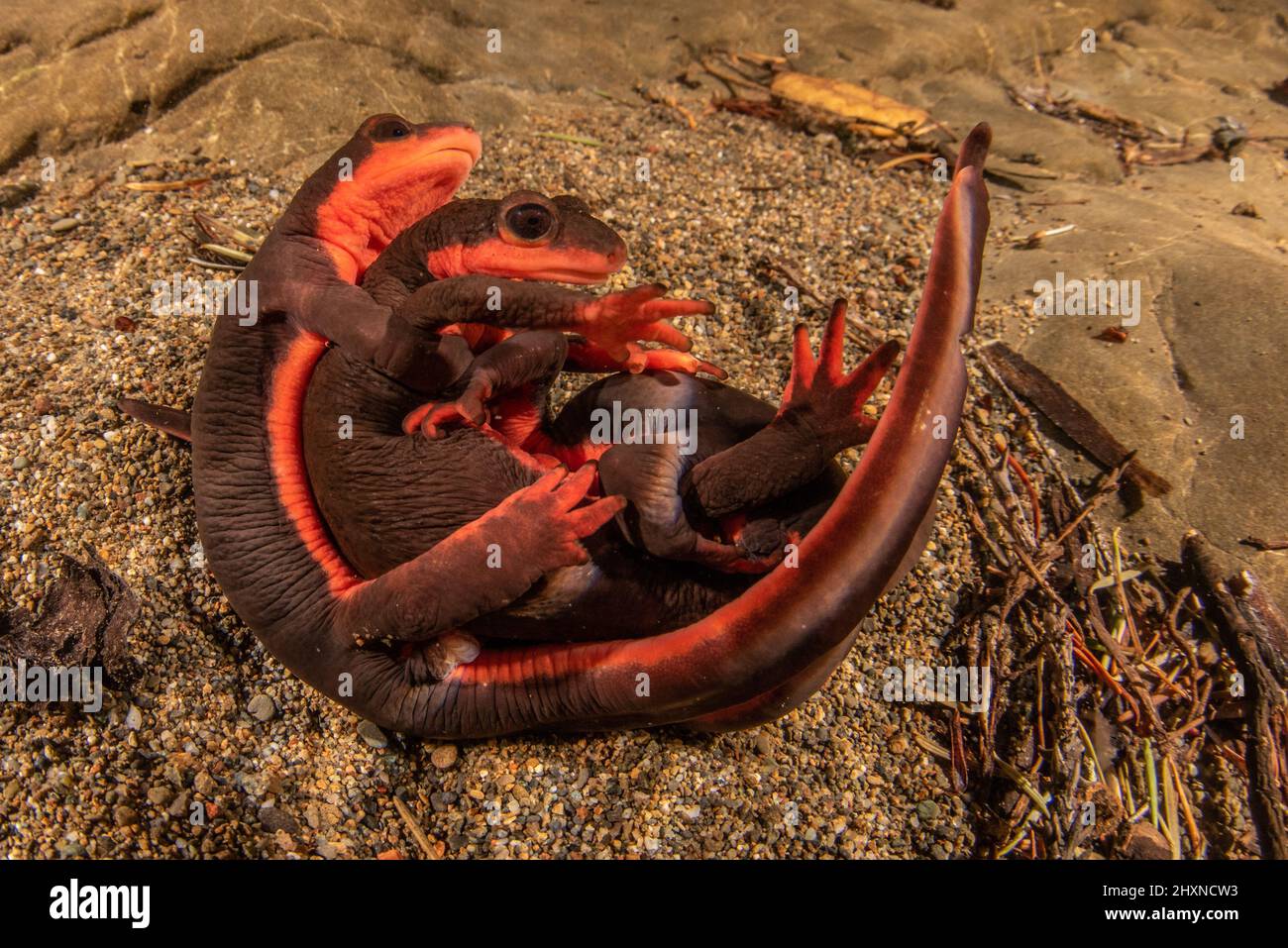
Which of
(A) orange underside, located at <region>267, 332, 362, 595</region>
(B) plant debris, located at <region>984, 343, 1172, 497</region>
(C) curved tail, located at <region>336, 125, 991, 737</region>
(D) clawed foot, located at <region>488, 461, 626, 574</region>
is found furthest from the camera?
(B) plant debris, located at <region>984, 343, 1172, 497</region>

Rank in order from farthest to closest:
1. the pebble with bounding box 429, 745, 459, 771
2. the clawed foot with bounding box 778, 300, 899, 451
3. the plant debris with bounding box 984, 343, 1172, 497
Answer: the plant debris with bounding box 984, 343, 1172, 497 < the pebble with bounding box 429, 745, 459, 771 < the clawed foot with bounding box 778, 300, 899, 451

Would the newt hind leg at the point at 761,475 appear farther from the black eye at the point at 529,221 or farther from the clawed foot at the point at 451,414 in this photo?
the black eye at the point at 529,221

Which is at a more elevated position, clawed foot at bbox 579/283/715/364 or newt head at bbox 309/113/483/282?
newt head at bbox 309/113/483/282

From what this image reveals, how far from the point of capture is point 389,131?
2352mm

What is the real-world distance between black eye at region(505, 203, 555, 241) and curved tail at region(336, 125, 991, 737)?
103 cm

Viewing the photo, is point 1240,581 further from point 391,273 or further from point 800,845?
point 391,273

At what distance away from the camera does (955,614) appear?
2.92 metres

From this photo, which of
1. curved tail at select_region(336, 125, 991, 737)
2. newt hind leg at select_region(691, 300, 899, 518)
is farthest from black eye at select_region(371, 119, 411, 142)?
curved tail at select_region(336, 125, 991, 737)

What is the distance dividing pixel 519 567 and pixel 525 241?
904 millimetres

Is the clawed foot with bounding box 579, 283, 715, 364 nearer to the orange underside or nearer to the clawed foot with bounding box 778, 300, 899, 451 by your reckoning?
the clawed foot with bounding box 778, 300, 899, 451

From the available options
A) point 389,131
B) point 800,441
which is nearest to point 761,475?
point 800,441

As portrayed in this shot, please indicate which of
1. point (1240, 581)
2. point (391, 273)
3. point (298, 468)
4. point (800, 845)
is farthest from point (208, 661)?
point (1240, 581)

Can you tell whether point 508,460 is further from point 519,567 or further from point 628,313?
point 628,313

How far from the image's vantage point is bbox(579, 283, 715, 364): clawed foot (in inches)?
84.2
